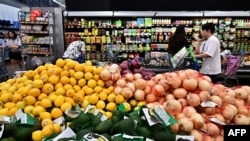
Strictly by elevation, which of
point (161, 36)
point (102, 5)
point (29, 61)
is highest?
point (102, 5)

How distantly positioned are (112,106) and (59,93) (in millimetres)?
428

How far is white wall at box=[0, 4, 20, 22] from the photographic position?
692 inches

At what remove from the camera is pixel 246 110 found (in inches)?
82.8

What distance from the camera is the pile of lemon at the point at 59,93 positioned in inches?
83.9

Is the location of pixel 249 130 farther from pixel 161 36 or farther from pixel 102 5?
pixel 102 5

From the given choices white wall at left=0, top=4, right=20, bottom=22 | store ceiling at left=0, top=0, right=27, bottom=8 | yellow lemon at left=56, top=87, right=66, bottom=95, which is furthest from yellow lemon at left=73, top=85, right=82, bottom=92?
store ceiling at left=0, top=0, right=27, bottom=8

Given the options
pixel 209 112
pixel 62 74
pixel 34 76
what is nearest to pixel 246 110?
pixel 209 112

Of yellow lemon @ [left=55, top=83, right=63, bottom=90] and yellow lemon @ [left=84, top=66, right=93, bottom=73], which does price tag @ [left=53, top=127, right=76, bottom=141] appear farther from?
yellow lemon @ [left=84, top=66, right=93, bottom=73]

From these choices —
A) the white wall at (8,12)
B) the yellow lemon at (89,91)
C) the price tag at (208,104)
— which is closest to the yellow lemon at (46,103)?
the yellow lemon at (89,91)

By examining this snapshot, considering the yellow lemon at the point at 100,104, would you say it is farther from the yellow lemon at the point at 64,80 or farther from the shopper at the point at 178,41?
the shopper at the point at 178,41

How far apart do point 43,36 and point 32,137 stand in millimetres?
8145

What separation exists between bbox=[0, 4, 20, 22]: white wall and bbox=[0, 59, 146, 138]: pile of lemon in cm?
1671

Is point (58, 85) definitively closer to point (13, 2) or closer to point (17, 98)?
point (17, 98)

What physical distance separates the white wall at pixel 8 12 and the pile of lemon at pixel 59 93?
16.7 meters
